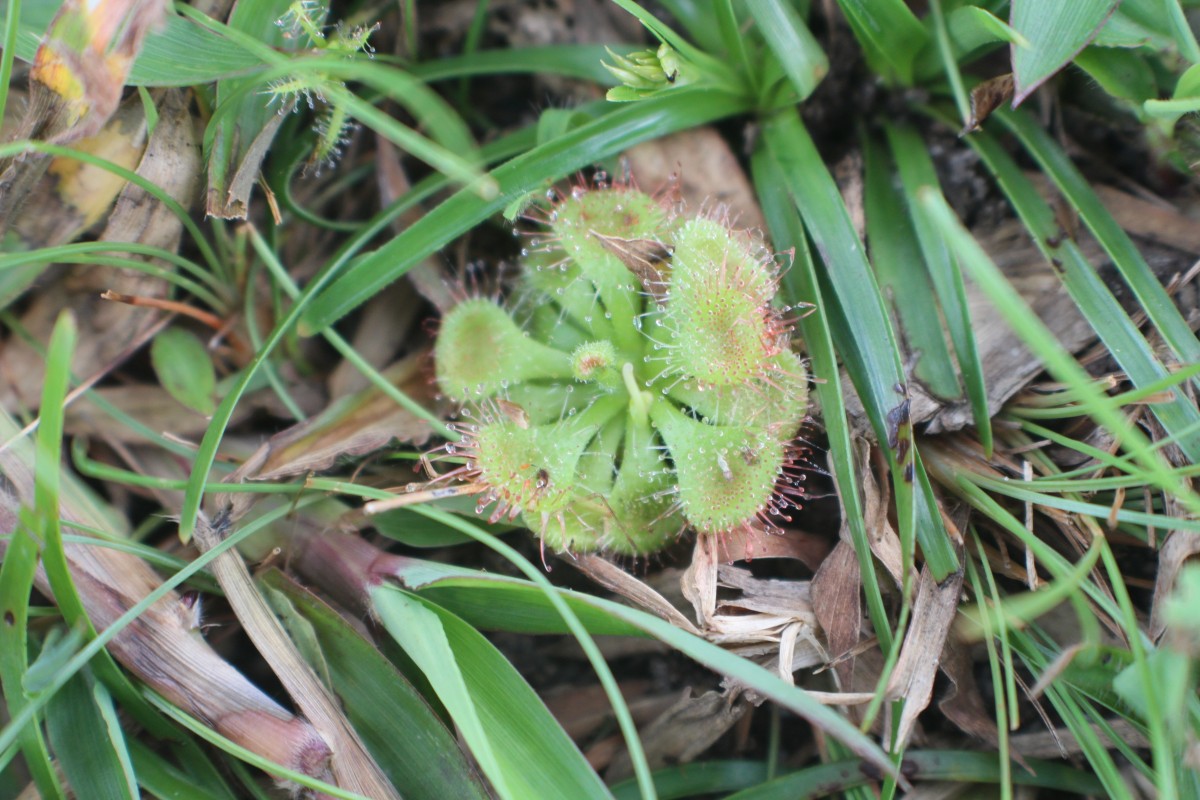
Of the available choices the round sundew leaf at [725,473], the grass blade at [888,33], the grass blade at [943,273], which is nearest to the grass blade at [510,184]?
the grass blade at [888,33]

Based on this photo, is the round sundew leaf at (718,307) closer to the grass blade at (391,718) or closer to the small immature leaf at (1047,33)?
the small immature leaf at (1047,33)

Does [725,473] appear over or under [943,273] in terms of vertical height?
under

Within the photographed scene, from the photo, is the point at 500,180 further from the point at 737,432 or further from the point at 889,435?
the point at 889,435

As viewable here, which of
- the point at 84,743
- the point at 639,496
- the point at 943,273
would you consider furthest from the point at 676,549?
the point at 84,743

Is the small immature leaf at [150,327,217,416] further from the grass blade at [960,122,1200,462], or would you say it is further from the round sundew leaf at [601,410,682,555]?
the grass blade at [960,122,1200,462]

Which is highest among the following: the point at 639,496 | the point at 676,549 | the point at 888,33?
the point at 888,33

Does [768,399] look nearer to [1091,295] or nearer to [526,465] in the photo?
[526,465]
